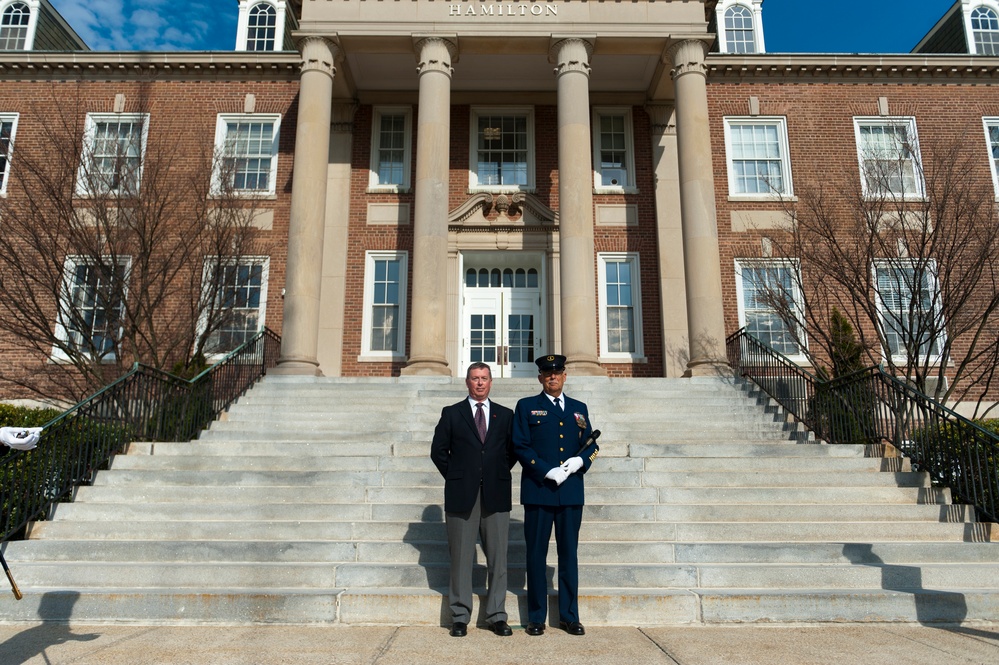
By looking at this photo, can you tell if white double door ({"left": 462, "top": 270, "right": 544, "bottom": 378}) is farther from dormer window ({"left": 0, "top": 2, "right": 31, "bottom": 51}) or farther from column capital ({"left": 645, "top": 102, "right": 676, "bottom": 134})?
dormer window ({"left": 0, "top": 2, "right": 31, "bottom": 51})

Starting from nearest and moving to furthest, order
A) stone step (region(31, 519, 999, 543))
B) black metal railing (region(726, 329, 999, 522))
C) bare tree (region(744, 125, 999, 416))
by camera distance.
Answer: stone step (region(31, 519, 999, 543)) → black metal railing (region(726, 329, 999, 522)) → bare tree (region(744, 125, 999, 416))

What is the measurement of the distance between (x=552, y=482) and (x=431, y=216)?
31.5ft

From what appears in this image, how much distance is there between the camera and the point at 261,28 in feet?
67.3

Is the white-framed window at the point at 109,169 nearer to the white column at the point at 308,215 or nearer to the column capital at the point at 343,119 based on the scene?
the white column at the point at 308,215

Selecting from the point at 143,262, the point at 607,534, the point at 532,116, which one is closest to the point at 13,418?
the point at 143,262

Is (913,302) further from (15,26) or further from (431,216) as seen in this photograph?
(15,26)

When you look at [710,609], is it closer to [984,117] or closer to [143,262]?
[143,262]

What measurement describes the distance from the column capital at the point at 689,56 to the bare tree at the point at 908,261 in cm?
355

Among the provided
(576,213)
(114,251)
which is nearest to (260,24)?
(114,251)

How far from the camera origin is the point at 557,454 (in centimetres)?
520

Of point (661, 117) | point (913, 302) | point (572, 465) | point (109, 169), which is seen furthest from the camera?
point (661, 117)

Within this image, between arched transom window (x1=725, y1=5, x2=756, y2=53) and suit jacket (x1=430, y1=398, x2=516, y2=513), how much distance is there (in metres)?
18.3

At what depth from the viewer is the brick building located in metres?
15.0

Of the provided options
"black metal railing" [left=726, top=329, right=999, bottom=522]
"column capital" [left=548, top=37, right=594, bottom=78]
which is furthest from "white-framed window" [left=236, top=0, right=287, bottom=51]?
"black metal railing" [left=726, top=329, right=999, bottom=522]
